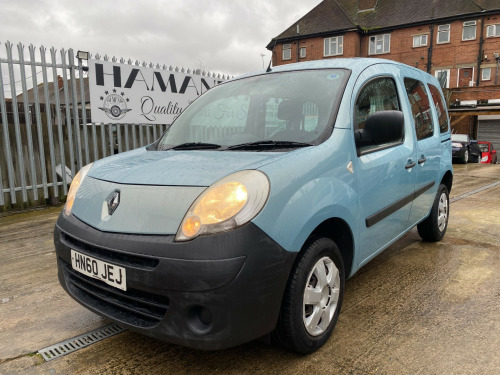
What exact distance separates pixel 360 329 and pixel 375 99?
1.59 metres

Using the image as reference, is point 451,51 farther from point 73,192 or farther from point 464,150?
point 73,192

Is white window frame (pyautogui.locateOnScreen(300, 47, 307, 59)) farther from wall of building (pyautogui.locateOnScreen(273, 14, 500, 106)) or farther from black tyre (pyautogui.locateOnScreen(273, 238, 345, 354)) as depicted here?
black tyre (pyautogui.locateOnScreen(273, 238, 345, 354))

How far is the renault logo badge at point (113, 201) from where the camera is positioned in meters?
1.90

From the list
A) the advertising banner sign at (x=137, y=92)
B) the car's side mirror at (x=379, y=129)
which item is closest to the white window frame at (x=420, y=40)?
the advertising banner sign at (x=137, y=92)

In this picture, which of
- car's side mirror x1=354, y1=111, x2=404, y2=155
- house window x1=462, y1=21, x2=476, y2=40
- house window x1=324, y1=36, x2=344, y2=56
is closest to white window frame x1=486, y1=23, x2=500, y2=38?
house window x1=462, y1=21, x2=476, y2=40

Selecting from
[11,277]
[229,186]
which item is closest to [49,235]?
[11,277]

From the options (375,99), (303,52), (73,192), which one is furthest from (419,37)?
(73,192)

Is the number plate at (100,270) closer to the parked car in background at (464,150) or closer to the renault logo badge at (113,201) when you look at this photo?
the renault logo badge at (113,201)

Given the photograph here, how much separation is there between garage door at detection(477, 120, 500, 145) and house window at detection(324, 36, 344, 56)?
39.4 feet

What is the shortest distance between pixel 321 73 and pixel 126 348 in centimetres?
214

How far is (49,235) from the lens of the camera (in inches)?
184

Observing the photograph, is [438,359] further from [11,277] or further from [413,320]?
[11,277]

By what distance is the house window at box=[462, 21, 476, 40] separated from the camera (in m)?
27.8

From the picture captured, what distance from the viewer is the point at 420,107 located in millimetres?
3535
